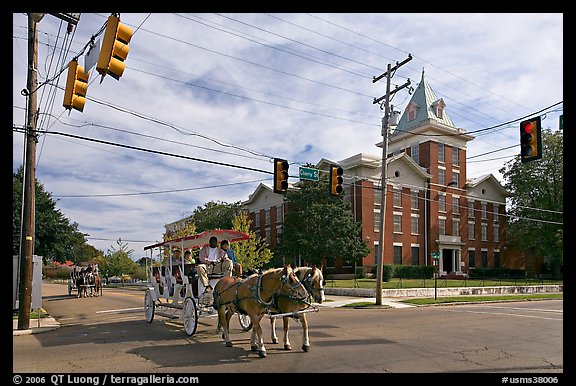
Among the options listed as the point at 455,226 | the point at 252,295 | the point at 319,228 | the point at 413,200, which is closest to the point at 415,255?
the point at 413,200

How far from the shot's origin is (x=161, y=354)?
35.3ft

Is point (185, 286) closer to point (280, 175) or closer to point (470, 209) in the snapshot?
point (280, 175)

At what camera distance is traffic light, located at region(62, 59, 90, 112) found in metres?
12.1

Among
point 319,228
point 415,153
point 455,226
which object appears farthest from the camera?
point 455,226

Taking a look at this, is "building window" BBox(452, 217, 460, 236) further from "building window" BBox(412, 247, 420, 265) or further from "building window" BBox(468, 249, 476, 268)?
"building window" BBox(412, 247, 420, 265)

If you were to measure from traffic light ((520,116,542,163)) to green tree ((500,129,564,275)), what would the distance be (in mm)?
44541

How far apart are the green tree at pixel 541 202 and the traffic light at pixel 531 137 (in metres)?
44.5

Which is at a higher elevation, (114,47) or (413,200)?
(413,200)

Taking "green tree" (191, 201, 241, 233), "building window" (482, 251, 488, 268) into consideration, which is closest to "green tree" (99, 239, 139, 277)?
"green tree" (191, 201, 241, 233)

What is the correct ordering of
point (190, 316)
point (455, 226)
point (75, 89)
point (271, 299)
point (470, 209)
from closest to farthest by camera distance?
point (271, 299), point (75, 89), point (190, 316), point (455, 226), point (470, 209)

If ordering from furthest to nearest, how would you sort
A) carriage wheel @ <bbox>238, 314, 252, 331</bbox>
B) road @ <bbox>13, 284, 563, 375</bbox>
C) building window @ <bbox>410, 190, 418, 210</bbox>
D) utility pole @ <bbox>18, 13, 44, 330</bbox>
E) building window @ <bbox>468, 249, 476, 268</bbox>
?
building window @ <bbox>468, 249, 476, 268</bbox> → building window @ <bbox>410, 190, 418, 210</bbox> → utility pole @ <bbox>18, 13, 44, 330</bbox> → carriage wheel @ <bbox>238, 314, 252, 331</bbox> → road @ <bbox>13, 284, 563, 375</bbox>

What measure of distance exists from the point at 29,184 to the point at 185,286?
22.6ft

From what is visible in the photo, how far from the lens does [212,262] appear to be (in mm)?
14273

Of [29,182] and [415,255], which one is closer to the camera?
[29,182]
